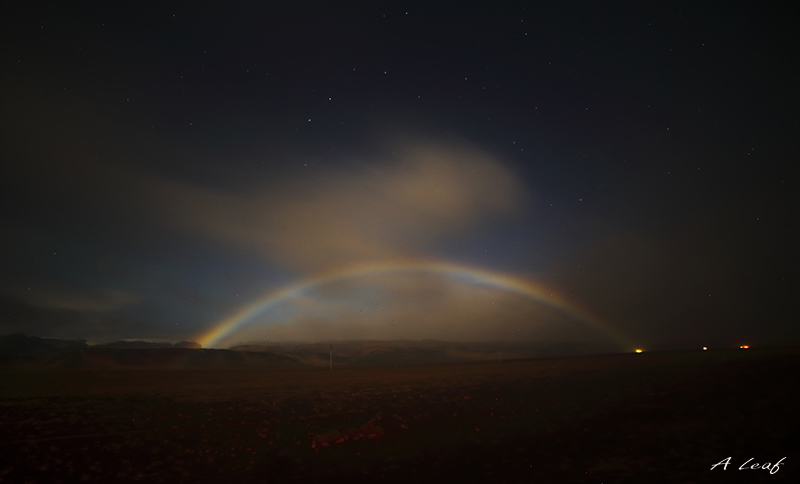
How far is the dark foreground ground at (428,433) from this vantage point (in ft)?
63.5

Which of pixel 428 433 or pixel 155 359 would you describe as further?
pixel 155 359

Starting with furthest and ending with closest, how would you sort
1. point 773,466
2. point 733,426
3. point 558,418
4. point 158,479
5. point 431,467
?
point 558,418 → point 733,426 → point 431,467 → point 158,479 → point 773,466

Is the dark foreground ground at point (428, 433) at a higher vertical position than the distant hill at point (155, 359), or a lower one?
higher

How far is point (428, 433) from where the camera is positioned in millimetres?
26938

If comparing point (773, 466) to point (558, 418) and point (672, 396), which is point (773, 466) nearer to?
point (558, 418)

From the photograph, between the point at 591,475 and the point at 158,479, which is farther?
the point at 158,479

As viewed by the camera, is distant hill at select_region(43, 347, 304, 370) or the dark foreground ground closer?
the dark foreground ground

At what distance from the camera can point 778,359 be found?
40.2m

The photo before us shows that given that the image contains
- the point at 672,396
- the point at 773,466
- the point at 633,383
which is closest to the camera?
the point at 773,466

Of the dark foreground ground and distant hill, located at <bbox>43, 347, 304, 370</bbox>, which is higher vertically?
the dark foreground ground

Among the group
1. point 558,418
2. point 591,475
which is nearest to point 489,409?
point 558,418

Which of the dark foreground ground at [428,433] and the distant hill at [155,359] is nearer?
the dark foreground ground at [428,433]

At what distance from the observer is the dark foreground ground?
19.4m

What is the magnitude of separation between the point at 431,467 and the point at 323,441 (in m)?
7.40
